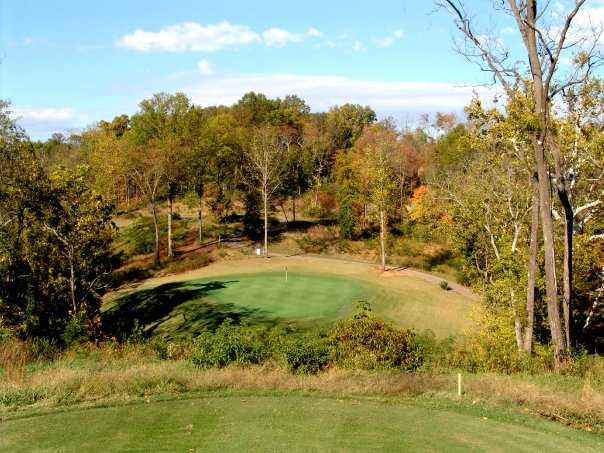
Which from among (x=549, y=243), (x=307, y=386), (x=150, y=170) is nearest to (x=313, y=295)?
(x=150, y=170)

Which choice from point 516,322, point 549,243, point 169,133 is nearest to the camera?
point 549,243

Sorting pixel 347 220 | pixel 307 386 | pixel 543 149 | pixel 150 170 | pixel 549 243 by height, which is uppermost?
pixel 150 170

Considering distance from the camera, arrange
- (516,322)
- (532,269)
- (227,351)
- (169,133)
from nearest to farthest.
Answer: (227,351), (532,269), (516,322), (169,133)

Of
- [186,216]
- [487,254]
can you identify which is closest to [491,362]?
[487,254]

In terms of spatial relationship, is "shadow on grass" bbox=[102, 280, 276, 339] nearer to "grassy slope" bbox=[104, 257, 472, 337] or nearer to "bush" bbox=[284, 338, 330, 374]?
"grassy slope" bbox=[104, 257, 472, 337]

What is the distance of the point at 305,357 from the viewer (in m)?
17.1

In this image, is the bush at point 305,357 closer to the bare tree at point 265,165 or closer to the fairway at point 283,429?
the fairway at point 283,429

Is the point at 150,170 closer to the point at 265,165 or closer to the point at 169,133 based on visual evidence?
the point at 169,133

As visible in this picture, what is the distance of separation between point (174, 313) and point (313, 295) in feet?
33.8

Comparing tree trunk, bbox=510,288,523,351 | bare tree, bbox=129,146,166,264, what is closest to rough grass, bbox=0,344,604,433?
tree trunk, bbox=510,288,523,351

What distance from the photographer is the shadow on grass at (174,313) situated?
34.4 metres

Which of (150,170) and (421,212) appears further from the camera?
(150,170)

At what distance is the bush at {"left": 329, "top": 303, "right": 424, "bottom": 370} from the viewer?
17.6m

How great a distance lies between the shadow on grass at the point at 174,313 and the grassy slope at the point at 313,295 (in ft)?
0.27
